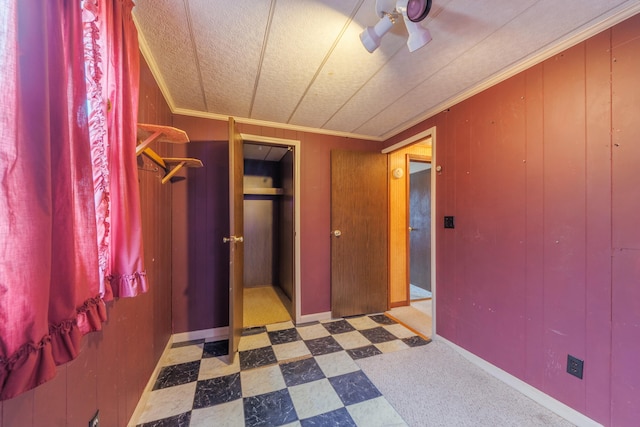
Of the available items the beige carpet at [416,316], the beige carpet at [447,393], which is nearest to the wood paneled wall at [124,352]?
the beige carpet at [447,393]

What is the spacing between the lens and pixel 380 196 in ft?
9.32

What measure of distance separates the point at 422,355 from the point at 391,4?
96.7 inches

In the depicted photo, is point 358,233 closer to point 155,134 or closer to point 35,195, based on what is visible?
point 155,134

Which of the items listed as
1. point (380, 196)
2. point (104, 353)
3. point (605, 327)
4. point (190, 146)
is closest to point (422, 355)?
point (605, 327)

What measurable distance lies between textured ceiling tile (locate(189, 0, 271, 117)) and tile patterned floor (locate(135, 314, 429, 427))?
2.23m

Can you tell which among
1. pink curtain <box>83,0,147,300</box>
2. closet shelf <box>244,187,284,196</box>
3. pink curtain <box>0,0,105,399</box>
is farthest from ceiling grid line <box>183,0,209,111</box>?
closet shelf <box>244,187,284,196</box>

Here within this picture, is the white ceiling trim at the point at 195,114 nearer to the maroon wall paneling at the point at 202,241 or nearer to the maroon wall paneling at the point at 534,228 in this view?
the maroon wall paneling at the point at 202,241

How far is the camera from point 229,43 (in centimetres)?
134

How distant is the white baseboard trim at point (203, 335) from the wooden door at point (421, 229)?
9.76 ft

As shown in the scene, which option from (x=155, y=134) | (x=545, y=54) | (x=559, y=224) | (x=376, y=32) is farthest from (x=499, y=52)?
(x=155, y=134)

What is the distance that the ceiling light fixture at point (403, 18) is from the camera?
1018mm

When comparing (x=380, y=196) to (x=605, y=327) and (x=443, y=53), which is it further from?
(x=605, y=327)

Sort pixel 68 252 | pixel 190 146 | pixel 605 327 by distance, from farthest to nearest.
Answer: pixel 190 146, pixel 605 327, pixel 68 252

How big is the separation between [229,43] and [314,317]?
8.55ft
